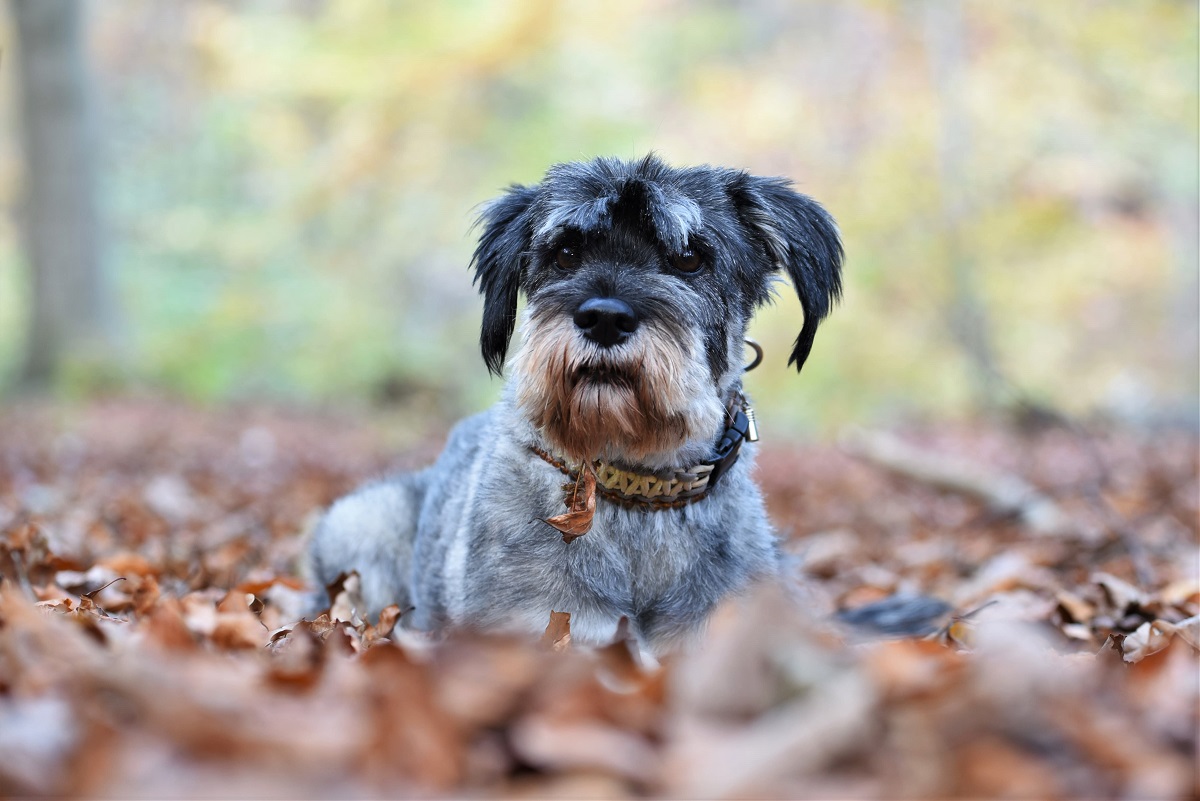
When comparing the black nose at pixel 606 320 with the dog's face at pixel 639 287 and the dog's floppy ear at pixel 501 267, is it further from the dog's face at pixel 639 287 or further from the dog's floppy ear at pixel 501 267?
the dog's floppy ear at pixel 501 267

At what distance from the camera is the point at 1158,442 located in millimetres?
13289

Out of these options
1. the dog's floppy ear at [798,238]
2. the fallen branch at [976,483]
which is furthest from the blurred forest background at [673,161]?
the dog's floppy ear at [798,238]

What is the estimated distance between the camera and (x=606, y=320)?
12.8ft

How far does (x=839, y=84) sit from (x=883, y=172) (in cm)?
509

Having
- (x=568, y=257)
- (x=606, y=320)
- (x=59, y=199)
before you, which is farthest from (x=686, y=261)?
(x=59, y=199)

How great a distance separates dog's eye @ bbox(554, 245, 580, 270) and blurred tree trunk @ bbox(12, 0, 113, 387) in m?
16.0

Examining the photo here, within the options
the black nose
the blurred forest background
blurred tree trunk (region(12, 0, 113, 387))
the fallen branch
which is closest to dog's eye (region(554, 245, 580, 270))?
the black nose

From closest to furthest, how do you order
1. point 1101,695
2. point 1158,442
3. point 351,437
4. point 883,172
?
point 1101,695 < point 1158,442 < point 351,437 < point 883,172

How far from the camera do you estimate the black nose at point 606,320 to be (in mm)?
3885

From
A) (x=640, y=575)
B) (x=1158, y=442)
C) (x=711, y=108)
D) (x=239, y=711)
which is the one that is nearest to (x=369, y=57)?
(x=711, y=108)

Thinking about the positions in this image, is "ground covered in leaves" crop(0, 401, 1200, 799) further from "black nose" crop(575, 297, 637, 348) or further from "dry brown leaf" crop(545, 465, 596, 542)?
"black nose" crop(575, 297, 637, 348)

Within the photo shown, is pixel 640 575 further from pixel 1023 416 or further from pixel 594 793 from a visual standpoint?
pixel 1023 416

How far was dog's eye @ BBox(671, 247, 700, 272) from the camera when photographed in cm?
434

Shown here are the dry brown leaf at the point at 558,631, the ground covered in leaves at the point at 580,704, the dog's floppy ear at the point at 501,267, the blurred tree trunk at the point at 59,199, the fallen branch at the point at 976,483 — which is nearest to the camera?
the ground covered in leaves at the point at 580,704
